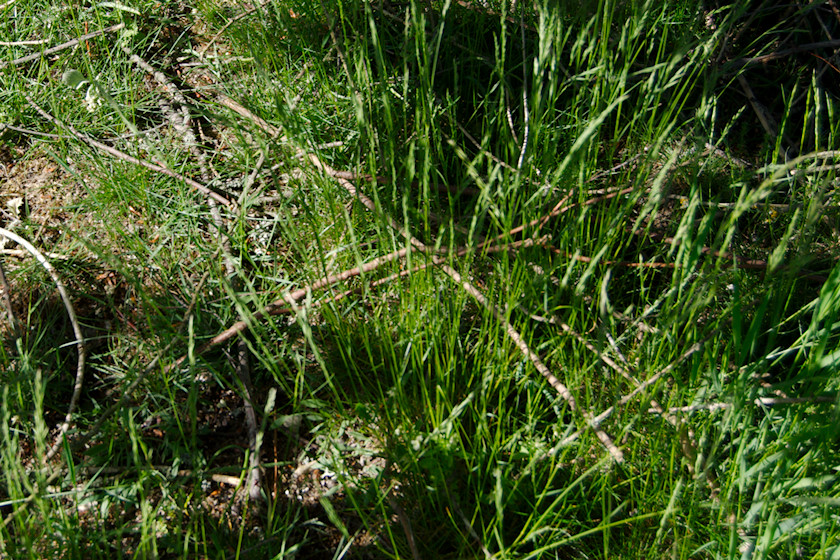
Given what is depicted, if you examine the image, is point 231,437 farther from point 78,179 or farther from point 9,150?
point 9,150

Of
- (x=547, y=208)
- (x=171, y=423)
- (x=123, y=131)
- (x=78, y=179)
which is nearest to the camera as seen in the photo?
(x=171, y=423)

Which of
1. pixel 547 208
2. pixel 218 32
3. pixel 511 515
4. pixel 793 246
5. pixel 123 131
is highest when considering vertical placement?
pixel 218 32

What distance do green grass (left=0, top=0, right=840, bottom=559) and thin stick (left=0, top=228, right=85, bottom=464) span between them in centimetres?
3

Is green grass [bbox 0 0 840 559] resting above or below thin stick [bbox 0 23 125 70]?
below

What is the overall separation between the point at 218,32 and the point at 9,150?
2.55 ft

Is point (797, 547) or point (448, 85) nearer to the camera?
point (797, 547)

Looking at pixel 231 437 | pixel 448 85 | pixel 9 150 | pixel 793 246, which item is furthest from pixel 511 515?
pixel 9 150

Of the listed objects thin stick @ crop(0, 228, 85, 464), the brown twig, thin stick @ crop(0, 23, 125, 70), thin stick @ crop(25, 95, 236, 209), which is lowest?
thin stick @ crop(0, 228, 85, 464)

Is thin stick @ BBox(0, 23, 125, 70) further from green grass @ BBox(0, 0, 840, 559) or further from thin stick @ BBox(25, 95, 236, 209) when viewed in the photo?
thin stick @ BBox(25, 95, 236, 209)

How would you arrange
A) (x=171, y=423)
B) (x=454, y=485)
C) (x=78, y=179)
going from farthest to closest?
1. (x=78, y=179)
2. (x=171, y=423)
3. (x=454, y=485)

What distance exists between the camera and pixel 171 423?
1.61 metres

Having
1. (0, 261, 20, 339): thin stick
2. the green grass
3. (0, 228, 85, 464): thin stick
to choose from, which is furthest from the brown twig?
(0, 261, 20, 339): thin stick

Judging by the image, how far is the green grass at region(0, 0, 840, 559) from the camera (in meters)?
1.24

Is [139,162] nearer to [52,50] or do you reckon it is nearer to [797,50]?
[52,50]
